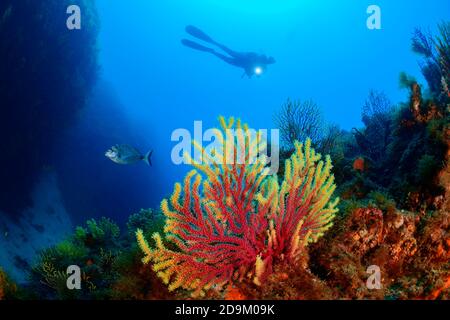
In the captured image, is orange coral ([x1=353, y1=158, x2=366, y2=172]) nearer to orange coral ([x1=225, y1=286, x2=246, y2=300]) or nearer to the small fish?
orange coral ([x1=225, y1=286, x2=246, y2=300])

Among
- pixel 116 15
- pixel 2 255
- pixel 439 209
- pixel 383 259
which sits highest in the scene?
pixel 116 15

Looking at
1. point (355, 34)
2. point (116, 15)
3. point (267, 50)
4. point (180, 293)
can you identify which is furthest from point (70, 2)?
point (267, 50)

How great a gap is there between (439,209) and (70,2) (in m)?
17.2

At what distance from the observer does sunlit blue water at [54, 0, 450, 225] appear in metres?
44.9

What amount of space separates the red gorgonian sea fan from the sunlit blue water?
2204 centimetres

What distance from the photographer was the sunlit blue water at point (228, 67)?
147ft

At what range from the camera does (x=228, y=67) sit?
132000 millimetres

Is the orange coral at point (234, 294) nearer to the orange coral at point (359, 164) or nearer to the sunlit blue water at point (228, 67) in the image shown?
the orange coral at point (359, 164)

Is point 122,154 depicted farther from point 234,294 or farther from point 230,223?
point 234,294

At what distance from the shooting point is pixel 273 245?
2.92 meters

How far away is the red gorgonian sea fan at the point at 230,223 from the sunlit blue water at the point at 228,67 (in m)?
22.0

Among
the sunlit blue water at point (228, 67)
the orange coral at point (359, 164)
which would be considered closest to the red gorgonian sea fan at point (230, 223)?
the orange coral at point (359, 164)

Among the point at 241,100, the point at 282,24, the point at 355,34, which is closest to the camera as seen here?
the point at 355,34
